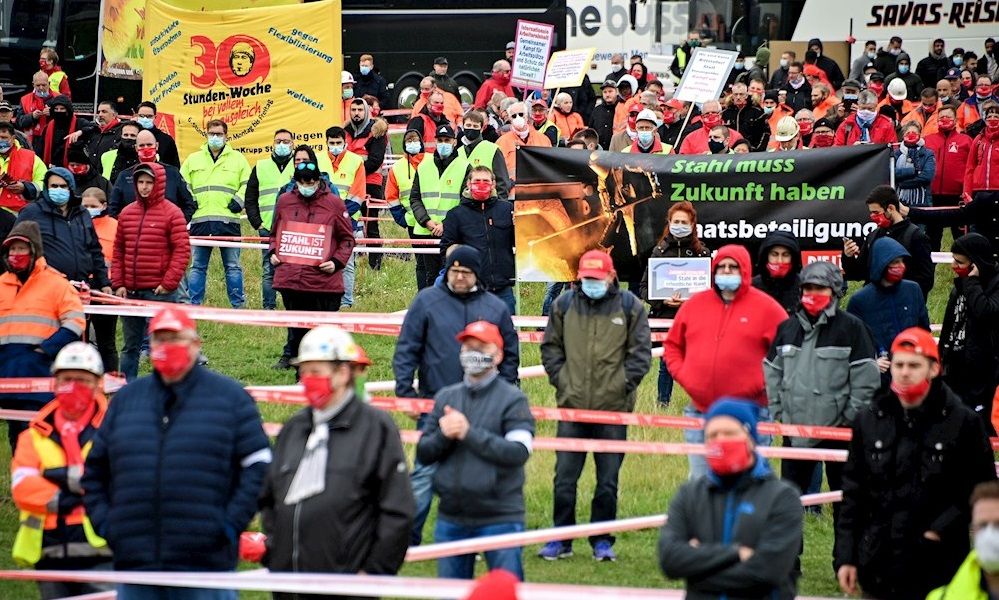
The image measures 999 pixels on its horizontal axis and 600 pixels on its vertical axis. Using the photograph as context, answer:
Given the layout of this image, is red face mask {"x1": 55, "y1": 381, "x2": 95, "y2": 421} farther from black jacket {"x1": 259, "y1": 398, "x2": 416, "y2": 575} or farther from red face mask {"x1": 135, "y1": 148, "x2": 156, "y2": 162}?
red face mask {"x1": 135, "y1": 148, "x2": 156, "y2": 162}

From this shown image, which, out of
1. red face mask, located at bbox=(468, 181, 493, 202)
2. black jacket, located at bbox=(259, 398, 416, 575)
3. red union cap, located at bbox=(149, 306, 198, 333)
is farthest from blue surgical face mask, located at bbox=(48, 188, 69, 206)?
black jacket, located at bbox=(259, 398, 416, 575)

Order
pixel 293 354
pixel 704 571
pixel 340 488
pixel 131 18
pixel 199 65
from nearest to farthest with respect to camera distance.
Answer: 1. pixel 704 571
2. pixel 340 488
3. pixel 293 354
4. pixel 199 65
5. pixel 131 18

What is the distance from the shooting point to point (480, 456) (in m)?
8.66

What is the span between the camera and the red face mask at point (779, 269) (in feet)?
Answer: 38.0

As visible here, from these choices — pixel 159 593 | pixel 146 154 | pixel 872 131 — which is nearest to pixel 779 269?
pixel 159 593

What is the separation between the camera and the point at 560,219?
14.9 meters

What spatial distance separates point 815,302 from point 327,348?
3.90 meters

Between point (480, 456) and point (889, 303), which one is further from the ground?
point (889, 303)

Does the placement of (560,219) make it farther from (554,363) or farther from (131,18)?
(131,18)

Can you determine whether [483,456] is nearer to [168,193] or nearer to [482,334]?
[482,334]

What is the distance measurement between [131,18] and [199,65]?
6.59 m

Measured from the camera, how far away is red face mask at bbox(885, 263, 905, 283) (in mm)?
11578

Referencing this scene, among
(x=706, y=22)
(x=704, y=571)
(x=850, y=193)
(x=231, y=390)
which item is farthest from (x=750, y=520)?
(x=706, y=22)

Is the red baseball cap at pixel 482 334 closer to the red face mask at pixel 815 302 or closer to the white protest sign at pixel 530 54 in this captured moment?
the red face mask at pixel 815 302
